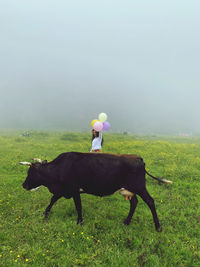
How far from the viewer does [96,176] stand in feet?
16.4

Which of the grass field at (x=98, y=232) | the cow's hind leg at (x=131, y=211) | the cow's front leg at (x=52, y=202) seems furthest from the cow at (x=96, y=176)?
the grass field at (x=98, y=232)

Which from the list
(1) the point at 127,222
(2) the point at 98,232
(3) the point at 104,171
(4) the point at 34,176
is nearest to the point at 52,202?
(4) the point at 34,176

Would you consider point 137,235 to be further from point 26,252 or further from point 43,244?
point 26,252

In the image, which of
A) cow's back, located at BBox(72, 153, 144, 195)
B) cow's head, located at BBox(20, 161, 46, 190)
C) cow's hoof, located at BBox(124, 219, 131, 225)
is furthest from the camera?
cow's head, located at BBox(20, 161, 46, 190)

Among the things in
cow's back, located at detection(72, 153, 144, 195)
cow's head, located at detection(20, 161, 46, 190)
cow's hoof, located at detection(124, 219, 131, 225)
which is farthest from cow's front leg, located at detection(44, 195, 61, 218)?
A: cow's hoof, located at detection(124, 219, 131, 225)

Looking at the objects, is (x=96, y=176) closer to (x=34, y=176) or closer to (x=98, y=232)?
(x=98, y=232)

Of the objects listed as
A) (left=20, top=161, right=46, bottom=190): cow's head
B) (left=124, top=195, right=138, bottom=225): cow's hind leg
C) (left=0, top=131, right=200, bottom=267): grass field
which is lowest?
(left=0, top=131, right=200, bottom=267): grass field

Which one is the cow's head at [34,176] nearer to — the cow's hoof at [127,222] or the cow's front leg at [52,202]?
the cow's front leg at [52,202]

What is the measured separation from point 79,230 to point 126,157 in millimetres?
2395

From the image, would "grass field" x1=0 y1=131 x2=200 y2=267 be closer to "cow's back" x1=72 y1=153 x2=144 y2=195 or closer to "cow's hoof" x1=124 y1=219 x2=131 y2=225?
"cow's hoof" x1=124 y1=219 x2=131 y2=225

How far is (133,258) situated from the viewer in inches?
156

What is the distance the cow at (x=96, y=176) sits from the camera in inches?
195

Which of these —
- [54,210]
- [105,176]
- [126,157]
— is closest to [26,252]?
[54,210]

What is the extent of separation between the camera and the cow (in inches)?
195
